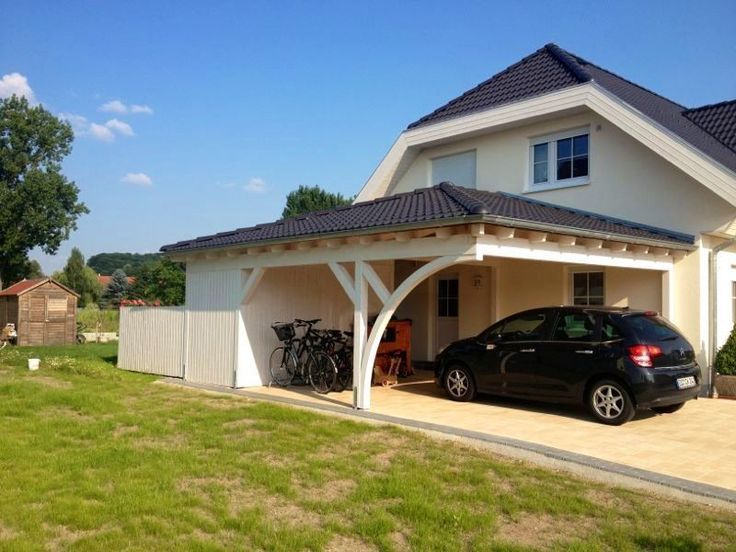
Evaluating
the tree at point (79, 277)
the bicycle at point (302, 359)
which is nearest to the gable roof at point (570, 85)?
the bicycle at point (302, 359)

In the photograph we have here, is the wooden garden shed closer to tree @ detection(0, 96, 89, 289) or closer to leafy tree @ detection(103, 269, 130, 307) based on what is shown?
tree @ detection(0, 96, 89, 289)

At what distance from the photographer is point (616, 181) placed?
1291cm

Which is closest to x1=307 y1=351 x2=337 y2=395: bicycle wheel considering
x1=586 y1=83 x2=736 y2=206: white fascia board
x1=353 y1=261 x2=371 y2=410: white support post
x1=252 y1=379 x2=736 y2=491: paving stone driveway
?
x1=252 y1=379 x2=736 y2=491: paving stone driveway

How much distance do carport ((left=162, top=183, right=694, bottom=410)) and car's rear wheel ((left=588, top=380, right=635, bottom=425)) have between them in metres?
2.00

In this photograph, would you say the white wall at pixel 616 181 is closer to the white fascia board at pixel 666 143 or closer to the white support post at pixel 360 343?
the white fascia board at pixel 666 143

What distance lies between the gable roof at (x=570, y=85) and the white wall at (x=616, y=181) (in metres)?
0.74

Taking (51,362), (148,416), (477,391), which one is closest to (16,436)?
(148,416)

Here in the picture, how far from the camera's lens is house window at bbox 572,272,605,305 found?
42.7 ft

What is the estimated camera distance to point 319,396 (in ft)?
36.4

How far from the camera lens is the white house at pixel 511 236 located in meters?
9.53

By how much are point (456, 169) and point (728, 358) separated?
755cm

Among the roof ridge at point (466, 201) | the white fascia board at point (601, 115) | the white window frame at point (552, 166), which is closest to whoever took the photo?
the roof ridge at point (466, 201)

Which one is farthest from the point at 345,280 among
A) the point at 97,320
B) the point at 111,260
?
the point at 111,260

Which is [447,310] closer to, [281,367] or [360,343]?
[281,367]
